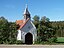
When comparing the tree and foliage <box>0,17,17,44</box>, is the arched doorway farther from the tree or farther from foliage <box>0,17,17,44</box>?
the tree

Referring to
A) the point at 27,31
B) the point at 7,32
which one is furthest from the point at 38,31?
the point at 7,32

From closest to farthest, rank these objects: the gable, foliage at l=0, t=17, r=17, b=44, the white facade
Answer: foliage at l=0, t=17, r=17, b=44, the white facade, the gable

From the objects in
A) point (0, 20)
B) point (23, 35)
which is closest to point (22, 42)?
point (23, 35)

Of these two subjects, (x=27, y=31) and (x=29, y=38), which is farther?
(x=29, y=38)

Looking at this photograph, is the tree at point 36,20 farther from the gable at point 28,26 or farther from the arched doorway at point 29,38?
the arched doorway at point 29,38

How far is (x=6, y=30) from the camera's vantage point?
39781 millimetres

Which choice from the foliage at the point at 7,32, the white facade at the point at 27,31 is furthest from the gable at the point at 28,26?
the foliage at the point at 7,32

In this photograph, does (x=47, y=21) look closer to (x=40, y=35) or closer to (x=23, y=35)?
(x=40, y=35)

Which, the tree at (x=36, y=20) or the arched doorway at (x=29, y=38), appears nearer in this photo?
the arched doorway at (x=29, y=38)

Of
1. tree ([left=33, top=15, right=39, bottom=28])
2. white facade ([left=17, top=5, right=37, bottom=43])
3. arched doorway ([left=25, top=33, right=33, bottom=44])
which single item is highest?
tree ([left=33, top=15, right=39, bottom=28])

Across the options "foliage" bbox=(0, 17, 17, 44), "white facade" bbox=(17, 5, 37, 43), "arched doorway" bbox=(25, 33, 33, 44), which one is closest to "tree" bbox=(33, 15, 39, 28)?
"white facade" bbox=(17, 5, 37, 43)

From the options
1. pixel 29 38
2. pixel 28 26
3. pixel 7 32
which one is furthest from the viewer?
pixel 29 38

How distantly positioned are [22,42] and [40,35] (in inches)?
161

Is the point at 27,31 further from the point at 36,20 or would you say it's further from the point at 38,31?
the point at 36,20
